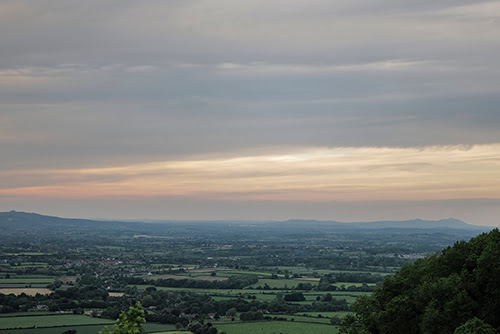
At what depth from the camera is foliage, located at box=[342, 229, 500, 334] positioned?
28.9 metres

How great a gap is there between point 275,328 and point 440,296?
35.5m

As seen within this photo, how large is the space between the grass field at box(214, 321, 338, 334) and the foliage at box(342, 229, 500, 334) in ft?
82.3

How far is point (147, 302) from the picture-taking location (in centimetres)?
8100

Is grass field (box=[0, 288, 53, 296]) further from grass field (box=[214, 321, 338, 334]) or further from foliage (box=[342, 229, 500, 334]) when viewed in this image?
foliage (box=[342, 229, 500, 334])

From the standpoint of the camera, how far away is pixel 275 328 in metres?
62.8

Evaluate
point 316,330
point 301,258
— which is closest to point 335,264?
point 301,258

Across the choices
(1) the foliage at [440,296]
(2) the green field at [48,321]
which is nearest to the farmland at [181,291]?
(2) the green field at [48,321]

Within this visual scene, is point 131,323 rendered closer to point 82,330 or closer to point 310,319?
point 82,330

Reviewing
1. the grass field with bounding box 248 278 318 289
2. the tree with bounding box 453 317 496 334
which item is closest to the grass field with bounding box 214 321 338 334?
the tree with bounding box 453 317 496 334

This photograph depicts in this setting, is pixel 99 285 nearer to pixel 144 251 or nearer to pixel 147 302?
pixel 147 302

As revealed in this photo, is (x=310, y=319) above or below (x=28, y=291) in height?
below

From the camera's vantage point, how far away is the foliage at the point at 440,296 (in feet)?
94.9

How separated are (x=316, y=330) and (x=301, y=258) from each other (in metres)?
112

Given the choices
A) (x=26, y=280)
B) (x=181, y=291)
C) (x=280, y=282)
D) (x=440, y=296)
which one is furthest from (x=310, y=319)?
(x=26, y=280)
